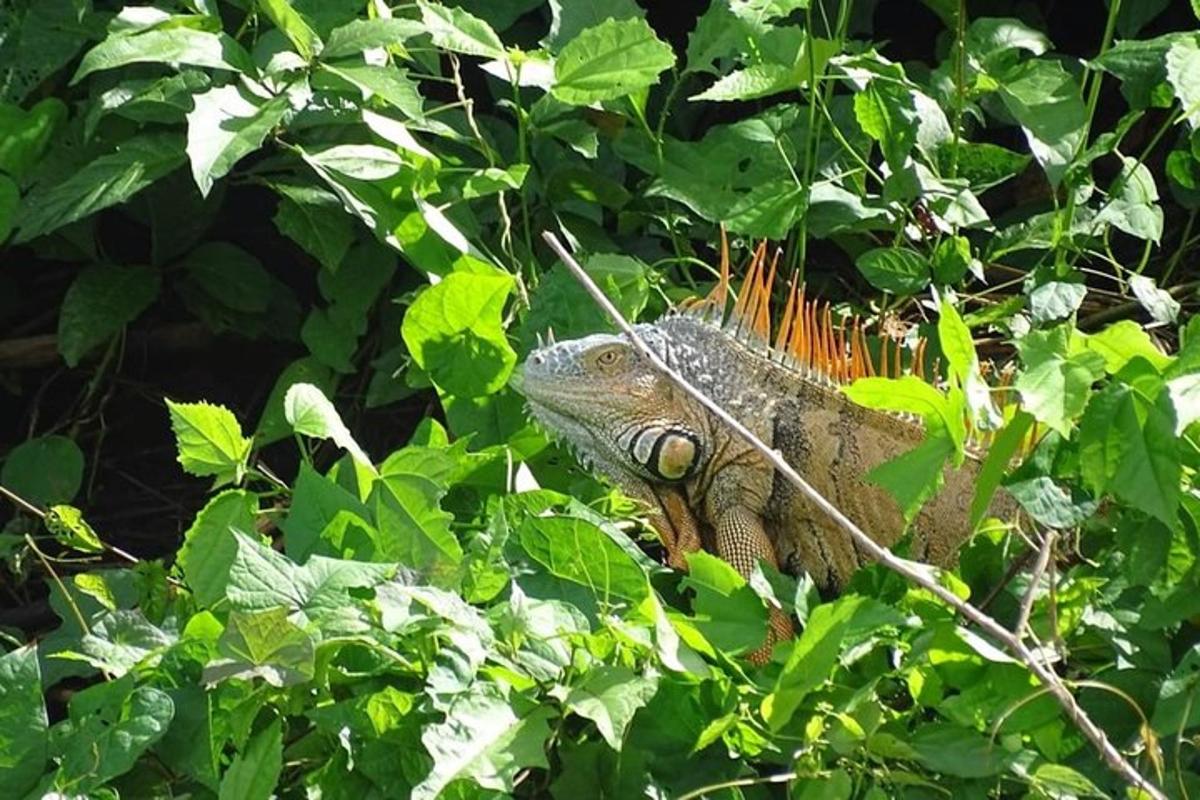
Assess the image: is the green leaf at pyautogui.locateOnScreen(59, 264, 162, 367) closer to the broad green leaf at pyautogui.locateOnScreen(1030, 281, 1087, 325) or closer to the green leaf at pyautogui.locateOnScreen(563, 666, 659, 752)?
the broad green leaf at pyautogui.locateOnScreen(1030, 281, 1087, 325)

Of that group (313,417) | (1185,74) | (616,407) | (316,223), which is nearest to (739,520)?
(616,407)

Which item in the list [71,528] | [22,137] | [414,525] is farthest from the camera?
[22,137]

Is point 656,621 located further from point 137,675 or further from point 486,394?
point 486,394

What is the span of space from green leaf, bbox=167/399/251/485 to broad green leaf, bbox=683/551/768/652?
0.59 m

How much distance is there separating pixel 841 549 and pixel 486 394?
1.75 feet

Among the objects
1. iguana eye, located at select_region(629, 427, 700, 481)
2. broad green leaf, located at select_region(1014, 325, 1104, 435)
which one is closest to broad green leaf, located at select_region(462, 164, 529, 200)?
iguana eye, located at select_region(629, 427, 700, 481)

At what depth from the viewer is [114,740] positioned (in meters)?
2.23

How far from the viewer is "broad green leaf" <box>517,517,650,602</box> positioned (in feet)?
7.88

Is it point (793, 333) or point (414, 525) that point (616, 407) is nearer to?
point (793, 333)

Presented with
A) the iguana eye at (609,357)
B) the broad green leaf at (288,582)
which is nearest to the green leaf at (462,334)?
the iguana eye at (609,357)

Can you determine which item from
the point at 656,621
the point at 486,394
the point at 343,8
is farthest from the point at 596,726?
the point at 343,8

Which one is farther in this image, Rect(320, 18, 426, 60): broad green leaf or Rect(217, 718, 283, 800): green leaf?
Rect(320, 18, 426, 60): broad green leaf

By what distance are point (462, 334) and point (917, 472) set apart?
84cm

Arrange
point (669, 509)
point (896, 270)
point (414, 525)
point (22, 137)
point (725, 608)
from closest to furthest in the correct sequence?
point (725, 608) → point (414, 525) → point (669, 509) → point (896, 270) → point (22, 137)
